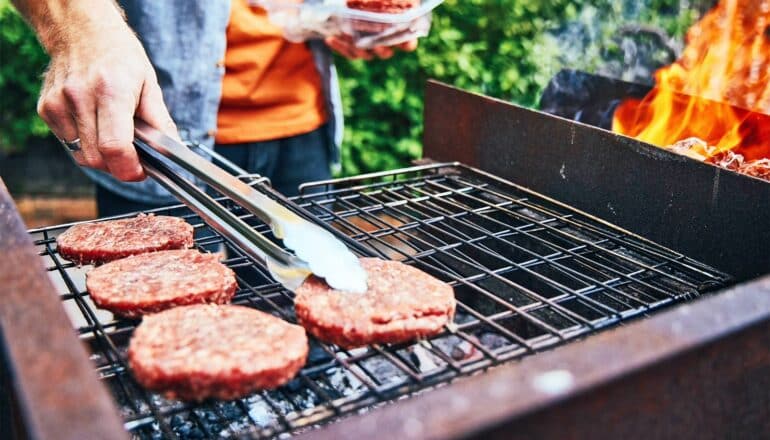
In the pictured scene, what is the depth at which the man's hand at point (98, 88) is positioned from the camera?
6.68 feet

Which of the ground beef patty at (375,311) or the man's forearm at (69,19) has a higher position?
the man's forearm at (69,19)

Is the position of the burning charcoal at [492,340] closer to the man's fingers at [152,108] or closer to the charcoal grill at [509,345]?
the charcoal grill at [509,345]

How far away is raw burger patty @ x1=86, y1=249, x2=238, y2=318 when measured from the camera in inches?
70.8

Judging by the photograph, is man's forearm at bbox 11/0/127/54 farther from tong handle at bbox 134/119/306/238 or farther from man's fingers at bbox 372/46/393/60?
man's fingers at bbox 372/46/393/60

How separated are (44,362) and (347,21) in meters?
2.19

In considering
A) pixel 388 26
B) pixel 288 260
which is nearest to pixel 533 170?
pixel 388 26

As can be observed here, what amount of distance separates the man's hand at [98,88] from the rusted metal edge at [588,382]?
1341 mm

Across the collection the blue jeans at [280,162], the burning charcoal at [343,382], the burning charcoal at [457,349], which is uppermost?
the blue jeans at [280,162]

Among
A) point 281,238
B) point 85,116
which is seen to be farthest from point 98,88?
point 281,238

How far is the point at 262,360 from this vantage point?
150 cm

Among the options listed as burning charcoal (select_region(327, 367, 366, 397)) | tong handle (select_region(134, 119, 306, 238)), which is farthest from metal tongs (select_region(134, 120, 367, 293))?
burning charcoal (select_region(327, 367, 366, 397))

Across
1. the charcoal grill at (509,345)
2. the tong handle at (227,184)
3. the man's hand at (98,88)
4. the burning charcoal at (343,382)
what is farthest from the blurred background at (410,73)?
the tong handle at (227,184)

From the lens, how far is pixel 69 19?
2.27 metres

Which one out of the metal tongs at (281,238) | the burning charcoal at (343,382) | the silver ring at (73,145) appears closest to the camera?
the metal tongs at (281,238)
